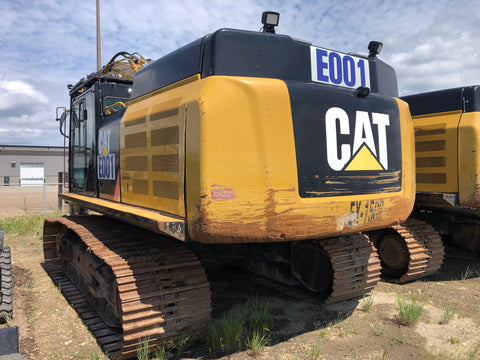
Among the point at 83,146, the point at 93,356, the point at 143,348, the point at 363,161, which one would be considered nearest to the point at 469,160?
the point at 363,161

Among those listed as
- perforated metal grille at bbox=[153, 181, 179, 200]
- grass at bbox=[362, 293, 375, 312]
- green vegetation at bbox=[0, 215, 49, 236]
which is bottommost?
grass at bbox=[362, 293, 375, 312]

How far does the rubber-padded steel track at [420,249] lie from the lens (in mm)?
5191

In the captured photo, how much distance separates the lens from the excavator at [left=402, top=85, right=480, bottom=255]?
16.2 feet

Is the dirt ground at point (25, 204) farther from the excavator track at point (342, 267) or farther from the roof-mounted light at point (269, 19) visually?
the roof-mounted light at point (269, 19)

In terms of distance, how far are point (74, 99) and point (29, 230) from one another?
453cm

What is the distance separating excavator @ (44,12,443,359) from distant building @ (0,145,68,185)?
144ft

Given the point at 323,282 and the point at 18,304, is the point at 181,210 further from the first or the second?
the point at 18,304

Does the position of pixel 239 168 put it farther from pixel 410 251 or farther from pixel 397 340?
Answer: pixel 410 251

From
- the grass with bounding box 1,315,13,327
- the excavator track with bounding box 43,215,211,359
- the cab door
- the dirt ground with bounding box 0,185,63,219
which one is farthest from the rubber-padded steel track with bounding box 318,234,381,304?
the dirt ground with bounding box 0,185,63,219

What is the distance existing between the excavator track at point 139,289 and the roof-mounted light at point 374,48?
8.33ft

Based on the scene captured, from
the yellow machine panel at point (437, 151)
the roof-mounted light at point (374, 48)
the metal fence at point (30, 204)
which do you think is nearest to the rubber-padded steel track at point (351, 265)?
the yellow machine panel at point (437, 151)

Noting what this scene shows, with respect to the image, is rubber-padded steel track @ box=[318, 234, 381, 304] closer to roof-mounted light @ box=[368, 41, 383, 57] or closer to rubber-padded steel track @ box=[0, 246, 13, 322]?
roof-mounted light @ box=[368, 41, 383, 57]

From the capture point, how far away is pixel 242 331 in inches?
144

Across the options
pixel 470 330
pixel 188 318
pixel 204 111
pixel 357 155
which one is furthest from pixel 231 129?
pixel 470 330
